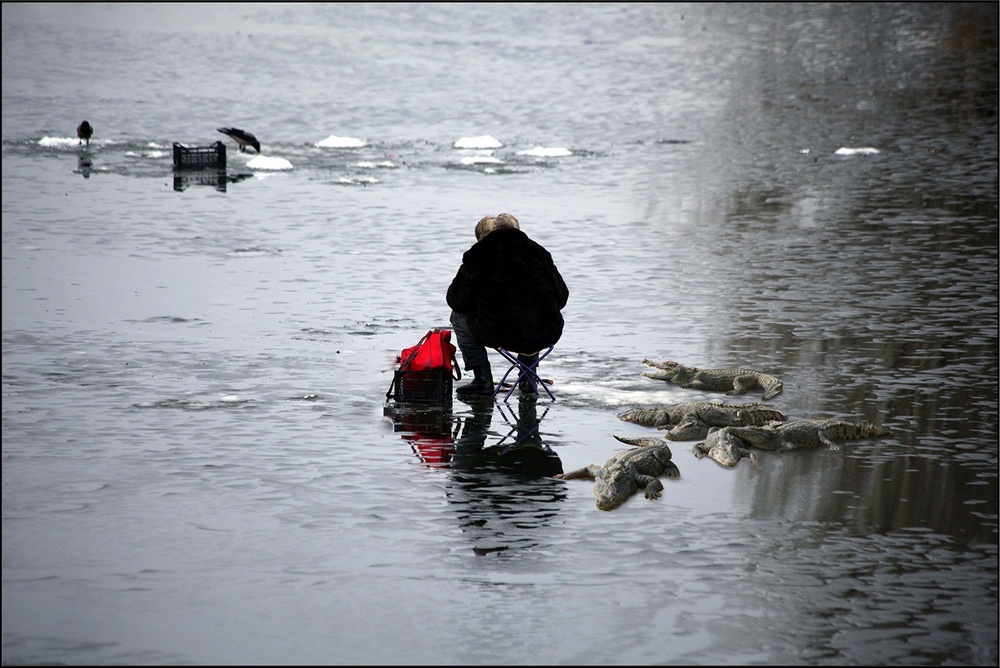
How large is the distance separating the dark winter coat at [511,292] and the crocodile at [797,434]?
1.86 metres

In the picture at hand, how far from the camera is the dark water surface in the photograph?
6980 mm

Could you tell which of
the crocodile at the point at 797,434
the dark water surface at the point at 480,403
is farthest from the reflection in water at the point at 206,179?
the crocodile at the point at 797,434

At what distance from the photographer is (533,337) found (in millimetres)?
10922

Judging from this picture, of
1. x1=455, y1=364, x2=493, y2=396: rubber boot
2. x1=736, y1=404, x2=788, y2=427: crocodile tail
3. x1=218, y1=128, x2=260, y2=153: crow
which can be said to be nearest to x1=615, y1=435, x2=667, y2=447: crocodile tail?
x1=736, y1=404, x2=788, y2=427: crocodile tail

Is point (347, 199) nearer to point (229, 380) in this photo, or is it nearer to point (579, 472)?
point (229, 380)

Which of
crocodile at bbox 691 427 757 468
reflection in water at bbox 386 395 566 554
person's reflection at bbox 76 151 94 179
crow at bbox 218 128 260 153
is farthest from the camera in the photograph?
crow at bbox 218 128 260 153

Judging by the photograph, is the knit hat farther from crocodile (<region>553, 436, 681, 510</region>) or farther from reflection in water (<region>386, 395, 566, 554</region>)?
crocodile (<region>553, 436, 681, 510</region>)

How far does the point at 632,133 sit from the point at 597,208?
10257 millimetres

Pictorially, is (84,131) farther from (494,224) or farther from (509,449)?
(509,449)

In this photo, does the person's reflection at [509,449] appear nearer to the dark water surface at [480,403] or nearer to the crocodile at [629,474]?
the dark water surface at [480,403]

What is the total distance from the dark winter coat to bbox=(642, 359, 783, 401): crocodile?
1181 mm

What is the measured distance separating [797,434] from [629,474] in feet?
5.28

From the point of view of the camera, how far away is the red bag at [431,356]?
35.7 ft

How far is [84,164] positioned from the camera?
24.8 m
